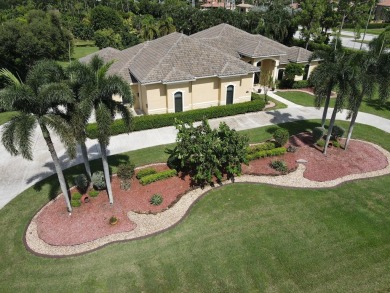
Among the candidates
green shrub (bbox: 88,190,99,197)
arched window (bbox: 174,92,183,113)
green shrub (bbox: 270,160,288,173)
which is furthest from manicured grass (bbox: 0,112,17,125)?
green shrub (bbox: 270,160,288,173)

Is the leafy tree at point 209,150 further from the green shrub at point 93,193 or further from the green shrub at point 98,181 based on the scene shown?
the green shrub at point 93,193

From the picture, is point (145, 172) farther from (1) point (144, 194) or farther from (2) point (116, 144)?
(2) point (116, 144)

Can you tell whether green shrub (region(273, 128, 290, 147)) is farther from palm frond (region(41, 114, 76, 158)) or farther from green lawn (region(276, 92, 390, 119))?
palm frond (region(41, 114, 76, 158))

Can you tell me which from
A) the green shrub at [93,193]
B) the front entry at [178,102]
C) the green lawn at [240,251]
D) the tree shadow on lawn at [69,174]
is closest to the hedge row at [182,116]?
the front entry at [178,102]

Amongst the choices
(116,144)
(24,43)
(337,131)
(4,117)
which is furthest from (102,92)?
(24,43)

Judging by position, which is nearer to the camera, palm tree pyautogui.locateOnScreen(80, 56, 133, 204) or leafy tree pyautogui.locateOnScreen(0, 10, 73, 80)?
palm tree pyautogui.locateOnScreen(80, 56, 133, 204)

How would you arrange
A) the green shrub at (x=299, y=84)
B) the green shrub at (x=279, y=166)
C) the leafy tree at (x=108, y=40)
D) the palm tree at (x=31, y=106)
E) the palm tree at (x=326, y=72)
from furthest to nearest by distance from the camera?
the leafy tree at (x=108, y=40)
the green shrub at (x=299, y=84)
the green shrub at (x=279, y=166)
the palm tree at (x=326, y=72)
the palm tree at (x=31, y=106)
